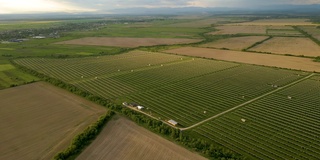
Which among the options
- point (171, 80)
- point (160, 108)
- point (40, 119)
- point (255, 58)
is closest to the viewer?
point (40, 119)

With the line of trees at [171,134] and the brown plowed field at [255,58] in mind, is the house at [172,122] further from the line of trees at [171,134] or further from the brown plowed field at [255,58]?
the brown plowed field at [255,58]

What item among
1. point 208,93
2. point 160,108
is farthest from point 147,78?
point 160,108

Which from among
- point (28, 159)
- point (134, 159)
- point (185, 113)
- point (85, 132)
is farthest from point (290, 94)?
point (28, 159)

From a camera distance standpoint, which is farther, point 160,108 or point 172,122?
point 160,108

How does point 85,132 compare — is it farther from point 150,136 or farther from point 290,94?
point 290,94

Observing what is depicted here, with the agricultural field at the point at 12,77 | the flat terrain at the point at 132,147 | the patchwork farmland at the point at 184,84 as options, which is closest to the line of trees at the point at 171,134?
the flat terrain at the point at 132,147

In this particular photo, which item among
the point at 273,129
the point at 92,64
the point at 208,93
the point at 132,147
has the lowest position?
the point at 273,129

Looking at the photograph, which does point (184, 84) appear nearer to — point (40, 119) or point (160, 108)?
point (160, 108)
